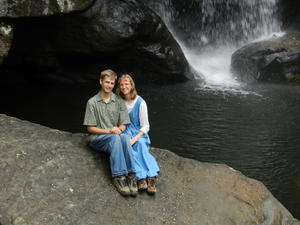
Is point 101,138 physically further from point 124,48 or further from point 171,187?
point 124,48

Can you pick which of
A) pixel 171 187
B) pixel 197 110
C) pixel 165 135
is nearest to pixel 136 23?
pixel 197 110

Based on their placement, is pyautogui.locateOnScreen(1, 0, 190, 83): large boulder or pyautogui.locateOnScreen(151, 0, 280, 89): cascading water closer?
pyautogui.locateOnScreen(1, 0, 190, 83): large boulder

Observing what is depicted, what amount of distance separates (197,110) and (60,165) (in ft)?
20.9

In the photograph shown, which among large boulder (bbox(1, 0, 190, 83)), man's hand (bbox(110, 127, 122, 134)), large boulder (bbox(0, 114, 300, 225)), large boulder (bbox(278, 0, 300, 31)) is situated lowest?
large boulder (bbox(0, 114, 300, 225))

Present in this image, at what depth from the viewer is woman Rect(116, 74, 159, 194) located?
5.03 metres

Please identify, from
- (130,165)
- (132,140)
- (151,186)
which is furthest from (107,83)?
(151,186)

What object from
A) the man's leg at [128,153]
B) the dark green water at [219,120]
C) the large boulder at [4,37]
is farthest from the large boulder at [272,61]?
the man's leg at [128,153]

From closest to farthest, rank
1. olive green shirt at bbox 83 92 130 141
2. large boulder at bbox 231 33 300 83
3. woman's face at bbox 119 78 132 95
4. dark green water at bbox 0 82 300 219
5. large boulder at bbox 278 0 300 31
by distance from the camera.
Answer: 1. olive green shirt at bbox 83 92 130 141
2. woman's face at bbox 119 78 132 95
3. dark green water at bbox 0 82 300 219
4. large boulder at bbox 231 33 300 83
5. large boulder at bbox 278 0 300 31

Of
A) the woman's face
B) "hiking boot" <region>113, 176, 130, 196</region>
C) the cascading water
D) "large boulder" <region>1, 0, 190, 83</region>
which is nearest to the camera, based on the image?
"hiking boot" <region>113, 176, 130, 196</region>

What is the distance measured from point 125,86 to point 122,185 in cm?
129

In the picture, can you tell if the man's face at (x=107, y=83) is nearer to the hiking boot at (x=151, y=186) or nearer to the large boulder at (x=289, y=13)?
the hiking boot at (x=151, y=186)

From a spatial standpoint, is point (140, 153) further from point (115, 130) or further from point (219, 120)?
point (219, 120)

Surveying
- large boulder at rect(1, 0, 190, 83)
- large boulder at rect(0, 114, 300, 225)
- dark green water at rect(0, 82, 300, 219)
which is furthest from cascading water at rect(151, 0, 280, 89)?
large boulder at rect(0, 114, 300, 225)

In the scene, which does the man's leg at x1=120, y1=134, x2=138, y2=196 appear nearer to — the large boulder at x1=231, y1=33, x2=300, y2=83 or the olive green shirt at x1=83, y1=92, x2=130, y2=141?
the olive green shirt at x1=83, y1=92, x2=130, y2=141
